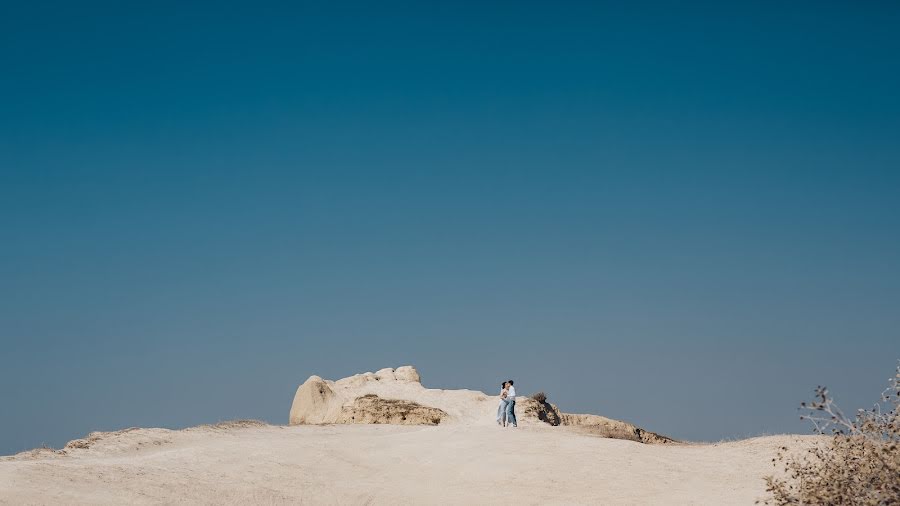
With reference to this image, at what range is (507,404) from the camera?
91.2 ft

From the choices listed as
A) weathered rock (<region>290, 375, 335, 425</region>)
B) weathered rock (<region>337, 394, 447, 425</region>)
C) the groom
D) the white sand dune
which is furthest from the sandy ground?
weathered rock (<region>290, 375, 335, 425</region>)

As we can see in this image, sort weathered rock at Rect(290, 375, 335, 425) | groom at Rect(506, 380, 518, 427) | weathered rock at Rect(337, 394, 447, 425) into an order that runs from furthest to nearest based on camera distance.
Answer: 1. weathered rock at Rect(290, 375, 335, 425)
2. weathered rock at Rect(337, 394, 447, 425)
3. groom at Rect(506, 380, 518, 427)

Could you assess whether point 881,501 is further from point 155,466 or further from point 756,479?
point 155,466

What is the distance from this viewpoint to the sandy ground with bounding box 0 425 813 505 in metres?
17.6

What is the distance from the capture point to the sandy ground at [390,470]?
17578 mm

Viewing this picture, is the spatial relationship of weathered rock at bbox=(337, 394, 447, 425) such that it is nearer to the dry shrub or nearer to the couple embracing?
the couple embracing

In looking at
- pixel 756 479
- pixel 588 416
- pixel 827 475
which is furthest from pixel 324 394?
pixel 827 475

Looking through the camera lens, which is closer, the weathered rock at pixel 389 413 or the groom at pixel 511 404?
the groom at pixel 511 404

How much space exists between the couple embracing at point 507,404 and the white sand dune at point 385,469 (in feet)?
8.00

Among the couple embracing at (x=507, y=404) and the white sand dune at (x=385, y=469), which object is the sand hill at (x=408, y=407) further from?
the white sand dune at (x=385, y=469)

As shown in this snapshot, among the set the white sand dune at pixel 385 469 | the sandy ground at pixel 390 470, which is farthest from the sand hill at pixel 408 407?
the sandy ground at pixel 390 470

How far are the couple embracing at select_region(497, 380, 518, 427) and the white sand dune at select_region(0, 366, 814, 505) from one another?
8.00 feet

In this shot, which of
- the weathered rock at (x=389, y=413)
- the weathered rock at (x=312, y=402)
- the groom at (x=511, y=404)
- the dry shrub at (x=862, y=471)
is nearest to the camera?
the dry shrub at (x=862, y=471)

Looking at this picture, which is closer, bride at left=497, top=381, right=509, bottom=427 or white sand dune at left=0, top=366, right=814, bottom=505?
white sand dune at left=0, top=366, right=814, bottom=505
